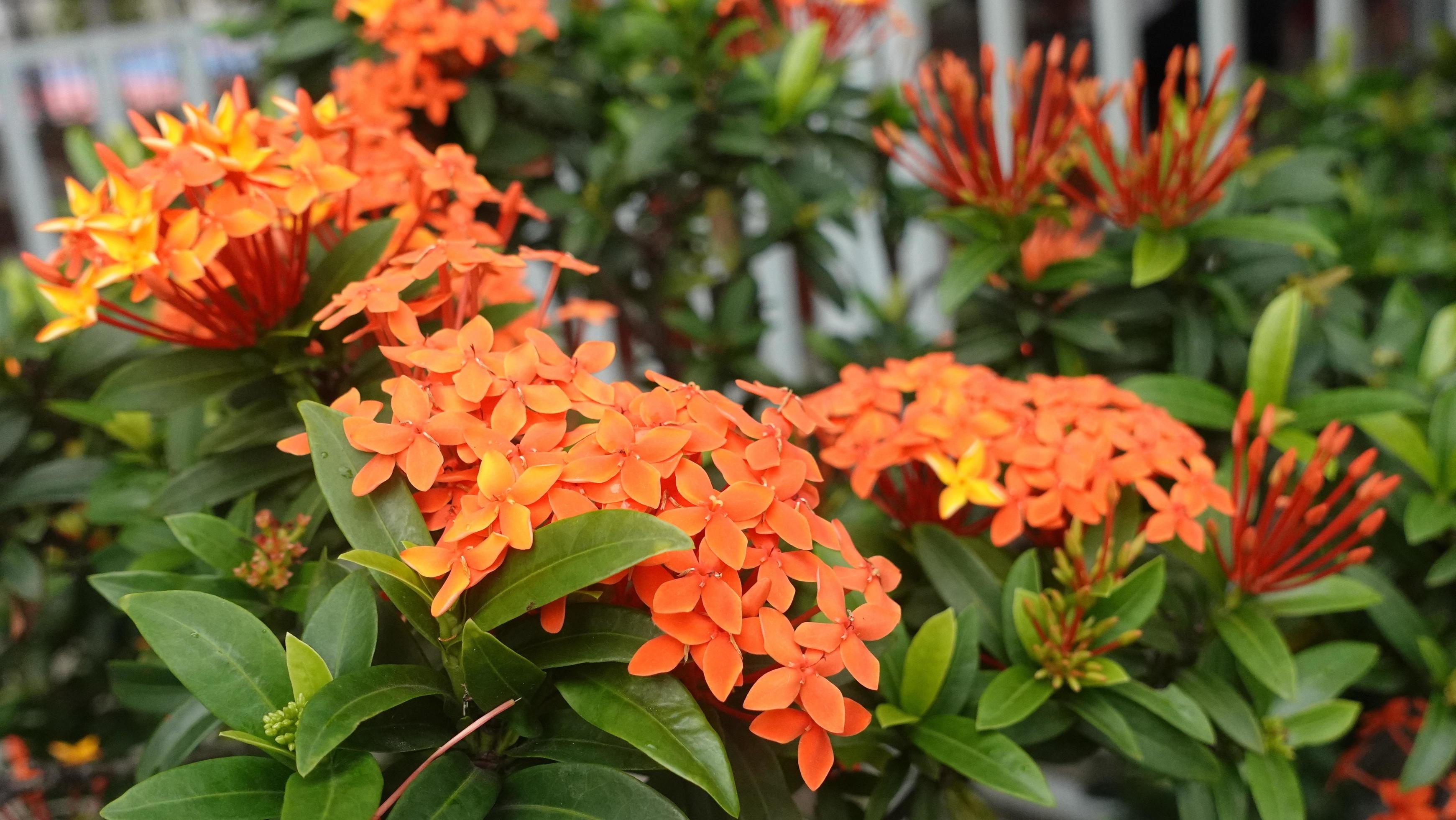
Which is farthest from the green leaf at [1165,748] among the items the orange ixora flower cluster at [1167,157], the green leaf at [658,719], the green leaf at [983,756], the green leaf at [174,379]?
the green leaf at [174,379]

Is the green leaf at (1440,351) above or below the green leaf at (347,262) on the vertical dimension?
below

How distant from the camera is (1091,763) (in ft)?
5.33

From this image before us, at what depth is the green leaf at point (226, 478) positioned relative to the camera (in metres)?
0.80

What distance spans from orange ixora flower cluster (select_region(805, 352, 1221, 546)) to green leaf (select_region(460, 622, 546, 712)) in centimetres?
29

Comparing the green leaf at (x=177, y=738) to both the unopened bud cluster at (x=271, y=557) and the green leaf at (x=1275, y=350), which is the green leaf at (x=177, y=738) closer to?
the unopened bud cluster at (x=271, y=557)

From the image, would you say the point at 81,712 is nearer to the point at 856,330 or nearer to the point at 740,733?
the point at 740,733

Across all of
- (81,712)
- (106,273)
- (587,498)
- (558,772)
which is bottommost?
(81,712)

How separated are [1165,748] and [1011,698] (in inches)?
5.6

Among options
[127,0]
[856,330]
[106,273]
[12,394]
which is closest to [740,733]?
[106,273]

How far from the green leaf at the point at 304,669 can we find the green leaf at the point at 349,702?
0.07ft

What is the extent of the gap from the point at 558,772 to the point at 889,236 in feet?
3.84

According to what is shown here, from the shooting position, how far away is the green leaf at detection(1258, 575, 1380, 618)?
2.73 ft

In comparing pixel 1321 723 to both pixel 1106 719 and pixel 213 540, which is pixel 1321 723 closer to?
pixel 1106 719

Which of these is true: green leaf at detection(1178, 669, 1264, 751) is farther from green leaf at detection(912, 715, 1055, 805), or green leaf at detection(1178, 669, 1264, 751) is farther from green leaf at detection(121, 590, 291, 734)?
green leaf at detection(121, 590, 291, 734)
